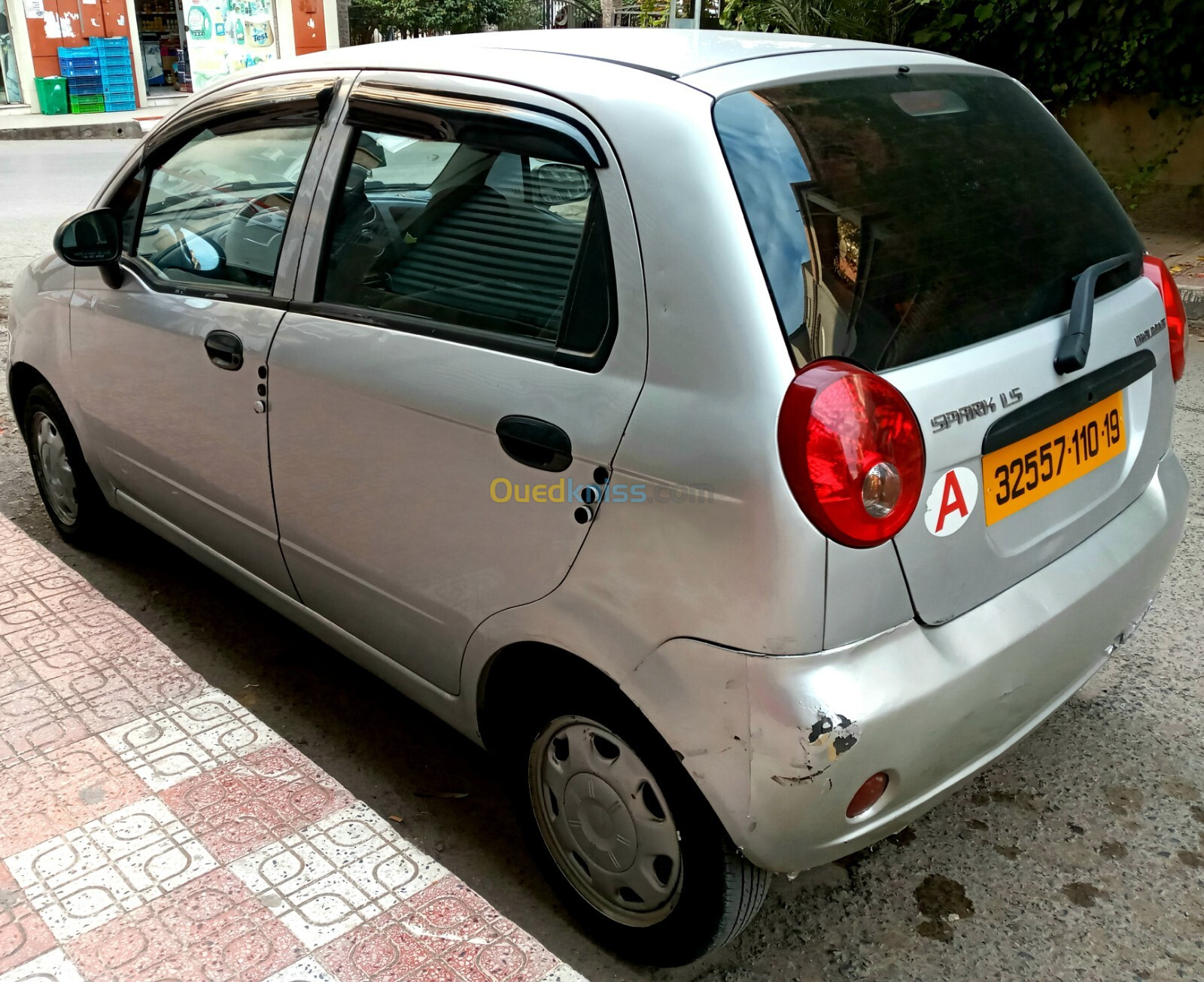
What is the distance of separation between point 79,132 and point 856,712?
857 inches

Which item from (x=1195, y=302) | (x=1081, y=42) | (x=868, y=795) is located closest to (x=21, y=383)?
(x=868, y=795)

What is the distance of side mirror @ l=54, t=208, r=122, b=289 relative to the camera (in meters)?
3.21

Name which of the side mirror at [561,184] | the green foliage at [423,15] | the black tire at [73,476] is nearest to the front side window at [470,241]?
the side mirror at [561,184]

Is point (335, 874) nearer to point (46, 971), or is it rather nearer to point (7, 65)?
point (46, 971)

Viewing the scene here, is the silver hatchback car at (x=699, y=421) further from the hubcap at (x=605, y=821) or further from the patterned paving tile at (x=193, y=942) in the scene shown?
the patterned paving tile at (x=193, y=942)

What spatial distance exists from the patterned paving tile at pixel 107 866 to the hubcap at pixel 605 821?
822mm

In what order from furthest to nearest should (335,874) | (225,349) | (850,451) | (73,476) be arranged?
1. (73,476)
2. (225,349)
3. (335,874)
4. (850,451)

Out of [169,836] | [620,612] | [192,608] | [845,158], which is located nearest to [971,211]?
[845,158]

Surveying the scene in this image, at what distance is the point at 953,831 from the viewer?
103 inches

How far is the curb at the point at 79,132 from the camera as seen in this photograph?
755 inches

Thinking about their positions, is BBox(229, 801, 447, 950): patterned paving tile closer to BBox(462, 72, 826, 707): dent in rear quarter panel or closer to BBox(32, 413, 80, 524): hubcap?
BBox(462, 72, 826, 707): dent in rear quarter panel

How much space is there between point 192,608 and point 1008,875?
269cm

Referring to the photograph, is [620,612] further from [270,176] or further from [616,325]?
[270,176]

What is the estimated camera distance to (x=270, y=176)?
2.87m
